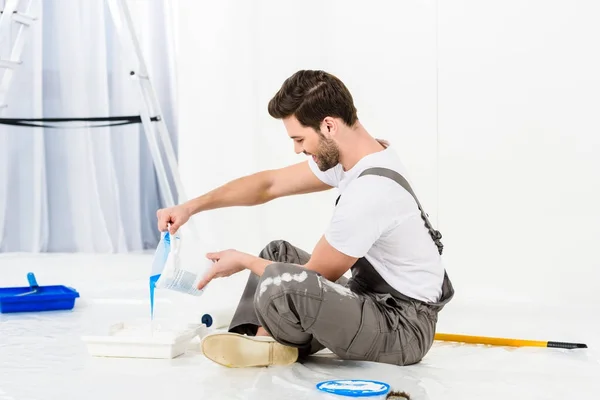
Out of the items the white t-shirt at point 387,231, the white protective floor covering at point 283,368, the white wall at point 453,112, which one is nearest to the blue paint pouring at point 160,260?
the white protective floor covering at point 283,368

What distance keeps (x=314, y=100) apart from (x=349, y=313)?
1.62 ft

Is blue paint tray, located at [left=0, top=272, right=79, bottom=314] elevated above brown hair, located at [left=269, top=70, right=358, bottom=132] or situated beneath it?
situated beneath

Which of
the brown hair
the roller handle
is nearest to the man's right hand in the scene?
the brown hair

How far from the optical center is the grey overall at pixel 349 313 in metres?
1.82

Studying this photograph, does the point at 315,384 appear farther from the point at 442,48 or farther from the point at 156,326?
the point at 442,48

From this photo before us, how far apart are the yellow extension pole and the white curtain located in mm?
2327

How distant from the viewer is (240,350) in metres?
1.92

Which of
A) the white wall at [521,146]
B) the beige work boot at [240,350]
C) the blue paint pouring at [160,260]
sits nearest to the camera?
the beige work boot at [240,350]

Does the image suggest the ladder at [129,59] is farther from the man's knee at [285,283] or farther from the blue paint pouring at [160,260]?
the man's knee at [285,283]

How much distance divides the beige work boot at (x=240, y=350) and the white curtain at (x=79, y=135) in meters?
2.43

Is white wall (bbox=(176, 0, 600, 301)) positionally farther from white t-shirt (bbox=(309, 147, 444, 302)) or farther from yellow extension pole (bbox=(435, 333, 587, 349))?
white t-shirt (bbox=(309, 147, 444, 302))

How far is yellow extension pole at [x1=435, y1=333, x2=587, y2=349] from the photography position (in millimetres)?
2197

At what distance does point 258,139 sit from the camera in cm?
362

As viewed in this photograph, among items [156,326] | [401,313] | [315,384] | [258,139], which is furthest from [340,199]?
[258,139]
